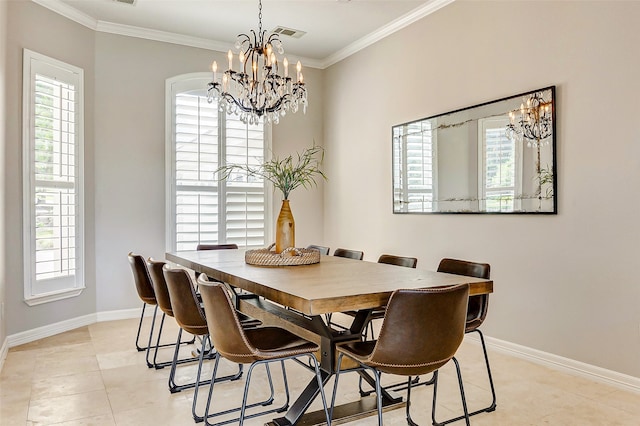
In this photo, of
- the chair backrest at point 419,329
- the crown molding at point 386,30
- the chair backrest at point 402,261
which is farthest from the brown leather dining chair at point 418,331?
the crown molding at point 386,30

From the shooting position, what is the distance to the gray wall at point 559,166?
307 centimetres

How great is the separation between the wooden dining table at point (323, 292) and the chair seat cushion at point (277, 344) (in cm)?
15

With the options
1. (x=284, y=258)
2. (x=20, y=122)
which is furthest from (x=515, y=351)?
(x=20, y=122)

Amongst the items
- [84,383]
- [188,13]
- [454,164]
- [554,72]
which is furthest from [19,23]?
[554,72]

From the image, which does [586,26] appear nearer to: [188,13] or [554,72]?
[554,72]

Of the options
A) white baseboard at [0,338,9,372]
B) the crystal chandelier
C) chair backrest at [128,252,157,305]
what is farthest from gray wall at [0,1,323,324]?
the crystal chandelier

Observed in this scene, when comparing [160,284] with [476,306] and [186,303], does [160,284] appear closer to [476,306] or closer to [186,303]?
[186,303]

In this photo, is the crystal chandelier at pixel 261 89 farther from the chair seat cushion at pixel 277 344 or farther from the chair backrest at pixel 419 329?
the chair backrest at pixel 419 329

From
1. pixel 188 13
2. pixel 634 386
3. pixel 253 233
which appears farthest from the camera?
pixel 253 233

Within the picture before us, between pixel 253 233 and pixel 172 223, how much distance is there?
3.27 feet

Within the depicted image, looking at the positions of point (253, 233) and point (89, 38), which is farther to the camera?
point (253, 233)

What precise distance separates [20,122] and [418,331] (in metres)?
3.97

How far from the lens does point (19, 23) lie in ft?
13.5

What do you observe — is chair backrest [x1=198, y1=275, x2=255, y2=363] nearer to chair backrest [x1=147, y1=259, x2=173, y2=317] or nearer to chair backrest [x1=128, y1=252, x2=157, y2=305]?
chair backrest [x1=147, y1=259, x2=173, y2=317]
